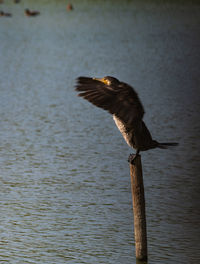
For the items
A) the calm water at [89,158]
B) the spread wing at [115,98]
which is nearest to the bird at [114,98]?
the spread wing at [115,98]

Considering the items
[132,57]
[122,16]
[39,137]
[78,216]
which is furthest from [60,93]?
[122,16]

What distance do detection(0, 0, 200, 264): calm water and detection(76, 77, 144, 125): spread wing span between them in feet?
5.01

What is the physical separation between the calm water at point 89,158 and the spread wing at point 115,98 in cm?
153

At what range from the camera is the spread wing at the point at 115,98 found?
15.5 feet

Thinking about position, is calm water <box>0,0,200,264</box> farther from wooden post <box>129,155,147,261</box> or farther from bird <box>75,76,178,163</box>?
bird <box>75,76,178,163</box>

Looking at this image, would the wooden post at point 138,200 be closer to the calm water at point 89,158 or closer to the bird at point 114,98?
the bird at point 114,98

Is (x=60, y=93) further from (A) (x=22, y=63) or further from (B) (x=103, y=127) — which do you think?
(A) (x=22, y=63)

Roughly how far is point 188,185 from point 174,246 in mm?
1959

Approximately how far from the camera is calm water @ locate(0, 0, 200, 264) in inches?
248

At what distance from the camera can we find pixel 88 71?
16078mm

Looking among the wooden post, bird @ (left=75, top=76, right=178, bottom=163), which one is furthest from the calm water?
bird @ (left=75, top=76, right=178, bottom=163)

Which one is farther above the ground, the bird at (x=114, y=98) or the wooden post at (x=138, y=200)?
the bird at (x=114, y=98)

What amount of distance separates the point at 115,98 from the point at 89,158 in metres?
4.47

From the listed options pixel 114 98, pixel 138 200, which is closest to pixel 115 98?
pixel 114 98
